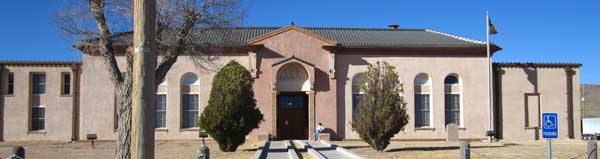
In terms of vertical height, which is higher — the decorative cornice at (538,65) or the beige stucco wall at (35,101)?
the decorative cornice at (538,65)

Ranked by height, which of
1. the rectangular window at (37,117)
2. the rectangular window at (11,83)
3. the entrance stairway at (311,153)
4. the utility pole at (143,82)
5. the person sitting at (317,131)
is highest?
the rectangular window at (11,83)

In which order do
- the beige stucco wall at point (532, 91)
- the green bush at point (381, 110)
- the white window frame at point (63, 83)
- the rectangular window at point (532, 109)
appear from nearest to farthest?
the green bush at point (381, 110)
the white window frame at point (63, 83)
the beige stucco wall at point (532, 91)
the rectangular window at point (532, 109)

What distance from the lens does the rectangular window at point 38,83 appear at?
35.4 meters

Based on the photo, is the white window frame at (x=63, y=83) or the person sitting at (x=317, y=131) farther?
the white window frame at (x=63, y=83)

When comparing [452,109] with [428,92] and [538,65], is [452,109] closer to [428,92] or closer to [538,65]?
[428,92]

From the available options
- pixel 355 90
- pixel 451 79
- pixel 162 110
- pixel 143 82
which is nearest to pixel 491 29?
pixel 451 79

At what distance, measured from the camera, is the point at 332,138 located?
3456cm

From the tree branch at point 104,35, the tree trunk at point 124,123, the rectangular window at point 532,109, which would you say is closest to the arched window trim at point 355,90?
the rectangular window at point 532,109

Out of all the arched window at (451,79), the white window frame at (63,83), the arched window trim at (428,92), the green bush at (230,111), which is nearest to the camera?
the green bush at (230,111)

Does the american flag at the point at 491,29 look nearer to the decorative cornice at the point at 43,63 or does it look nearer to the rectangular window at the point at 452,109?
the rectangular window at the point at 452,109

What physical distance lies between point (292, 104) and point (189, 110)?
573 centimetres

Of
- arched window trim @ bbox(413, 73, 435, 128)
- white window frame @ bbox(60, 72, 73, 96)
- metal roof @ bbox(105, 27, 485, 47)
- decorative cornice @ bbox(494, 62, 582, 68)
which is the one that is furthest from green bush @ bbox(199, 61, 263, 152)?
decorative cornice @ bbox(494, 62, 582, 68)

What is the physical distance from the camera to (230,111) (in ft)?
77.0

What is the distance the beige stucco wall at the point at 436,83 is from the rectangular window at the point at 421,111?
33cm
